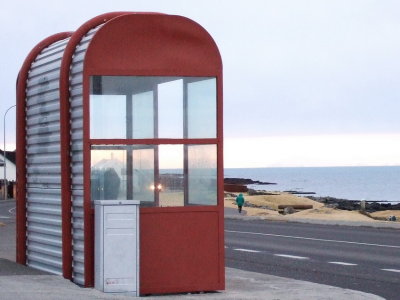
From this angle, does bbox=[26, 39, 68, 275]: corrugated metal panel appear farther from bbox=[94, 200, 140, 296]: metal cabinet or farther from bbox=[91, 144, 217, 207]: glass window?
bbox=[94, 200, 140, 296]: metal cabinet

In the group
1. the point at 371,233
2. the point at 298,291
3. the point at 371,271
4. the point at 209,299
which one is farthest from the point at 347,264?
the point at 371,233

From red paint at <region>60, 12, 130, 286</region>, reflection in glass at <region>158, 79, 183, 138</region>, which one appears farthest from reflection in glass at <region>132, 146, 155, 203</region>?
red paint at <region>60, 12, 130, 286</region>

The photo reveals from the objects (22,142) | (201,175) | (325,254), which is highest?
(22,142)

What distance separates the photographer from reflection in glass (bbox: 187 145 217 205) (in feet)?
46.1

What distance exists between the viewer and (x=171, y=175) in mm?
14047

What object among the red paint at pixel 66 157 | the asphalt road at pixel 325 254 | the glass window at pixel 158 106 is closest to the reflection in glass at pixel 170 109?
the glass window at pixel 158 106

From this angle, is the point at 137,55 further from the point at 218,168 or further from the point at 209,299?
the point at 209,299

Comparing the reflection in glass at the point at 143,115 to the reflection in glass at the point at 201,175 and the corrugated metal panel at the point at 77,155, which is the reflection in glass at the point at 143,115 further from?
the corrugated metal panel at the point at 77,155

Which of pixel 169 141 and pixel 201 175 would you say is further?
pixel 201 175

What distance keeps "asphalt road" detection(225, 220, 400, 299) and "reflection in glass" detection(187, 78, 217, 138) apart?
11.6 feet

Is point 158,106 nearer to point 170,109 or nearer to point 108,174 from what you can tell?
point 170,109

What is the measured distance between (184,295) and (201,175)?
4.95 feet

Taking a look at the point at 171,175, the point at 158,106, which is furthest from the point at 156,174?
the point at 158,106

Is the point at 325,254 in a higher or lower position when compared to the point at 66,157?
lower
